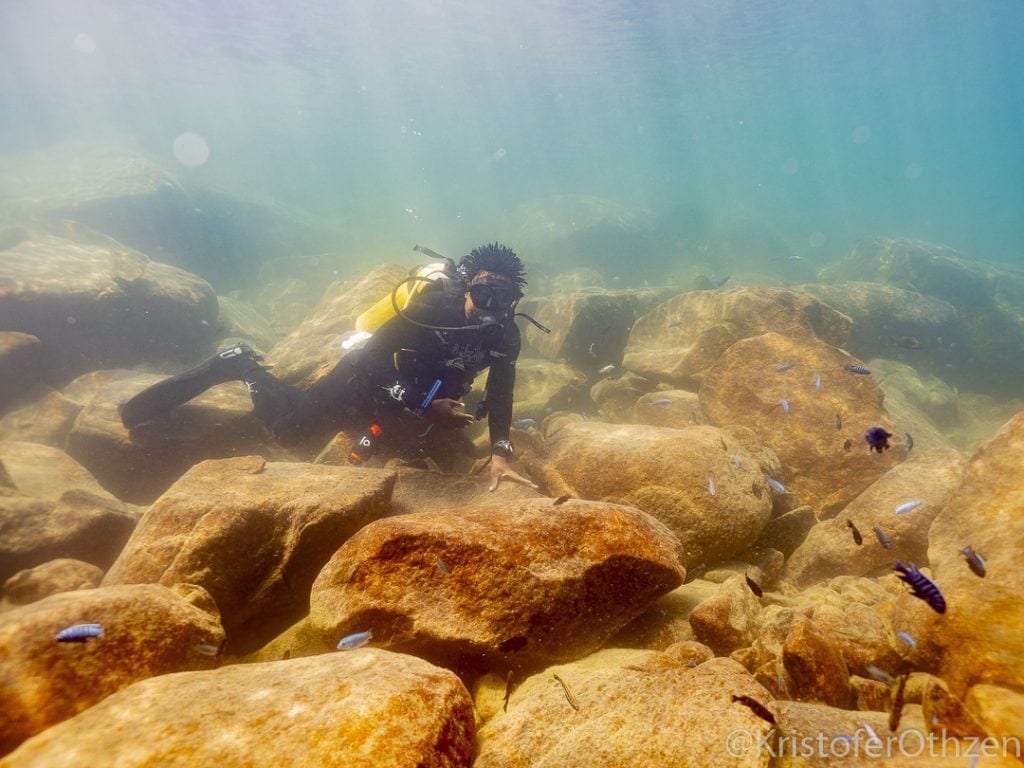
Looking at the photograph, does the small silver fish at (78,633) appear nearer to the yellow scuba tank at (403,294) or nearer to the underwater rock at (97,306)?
the yellow scuba tank at (403,294)

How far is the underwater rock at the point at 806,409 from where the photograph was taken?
20.5ft

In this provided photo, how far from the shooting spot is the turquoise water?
38469 millimetres

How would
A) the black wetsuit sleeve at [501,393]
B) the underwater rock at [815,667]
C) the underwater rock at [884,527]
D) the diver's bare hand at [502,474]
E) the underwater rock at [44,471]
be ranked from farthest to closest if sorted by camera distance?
the black wetsuit sleeve at [501,393]
the underwater rock at [44,471]
the diver's bare hand at [502,474]
the underwater rock at [884,527]
the underwater rock at [815,667]

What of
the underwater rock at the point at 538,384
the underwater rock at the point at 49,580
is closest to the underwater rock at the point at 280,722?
the underwater rock at the point at 49,580

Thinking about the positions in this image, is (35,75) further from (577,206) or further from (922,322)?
(922,322)

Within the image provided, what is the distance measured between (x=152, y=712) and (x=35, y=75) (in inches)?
3356

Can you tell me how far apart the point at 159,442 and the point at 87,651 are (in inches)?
217

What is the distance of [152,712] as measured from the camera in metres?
2.02

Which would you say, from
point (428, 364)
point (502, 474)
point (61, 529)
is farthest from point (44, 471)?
point (502, 474)

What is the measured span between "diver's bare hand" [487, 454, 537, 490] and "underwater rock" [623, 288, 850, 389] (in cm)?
443

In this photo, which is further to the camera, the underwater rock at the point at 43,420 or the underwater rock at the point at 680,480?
the underwater rock at the point at 43,420

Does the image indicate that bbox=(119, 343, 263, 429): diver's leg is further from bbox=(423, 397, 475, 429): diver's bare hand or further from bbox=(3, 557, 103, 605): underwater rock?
bbox=(423, 397, 475, 429): diver's bare hand

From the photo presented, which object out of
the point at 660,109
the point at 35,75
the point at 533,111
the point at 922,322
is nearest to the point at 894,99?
the point at 660,109

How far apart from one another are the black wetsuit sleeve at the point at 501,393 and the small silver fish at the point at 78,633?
409cm
